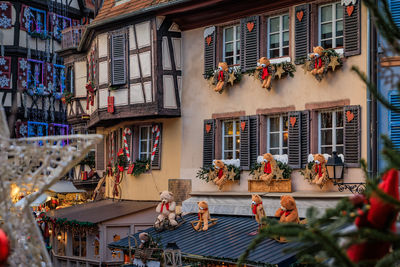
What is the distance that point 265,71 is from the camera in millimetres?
15422

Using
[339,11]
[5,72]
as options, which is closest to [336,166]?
[339,11]

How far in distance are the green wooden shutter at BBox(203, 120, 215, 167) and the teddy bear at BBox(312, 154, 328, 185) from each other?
3.60m

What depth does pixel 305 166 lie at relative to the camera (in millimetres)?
14648

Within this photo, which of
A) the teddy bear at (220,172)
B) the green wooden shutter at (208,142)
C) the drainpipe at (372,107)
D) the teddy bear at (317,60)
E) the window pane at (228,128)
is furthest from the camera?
the green wooden shutter at (208,142)

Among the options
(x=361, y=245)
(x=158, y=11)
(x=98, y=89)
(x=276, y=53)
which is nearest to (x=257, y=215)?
(x=276, y=53)

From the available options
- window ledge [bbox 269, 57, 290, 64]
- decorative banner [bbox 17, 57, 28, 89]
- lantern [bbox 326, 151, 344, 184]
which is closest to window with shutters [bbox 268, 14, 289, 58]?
window ledge [bbox 269, 57, 290, 64]

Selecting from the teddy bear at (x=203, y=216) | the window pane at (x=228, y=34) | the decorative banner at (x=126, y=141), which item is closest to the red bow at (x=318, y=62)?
the window pane at (x=228, y=34)

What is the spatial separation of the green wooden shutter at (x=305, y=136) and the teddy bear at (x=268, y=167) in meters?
0.66

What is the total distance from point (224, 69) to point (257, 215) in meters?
4.24

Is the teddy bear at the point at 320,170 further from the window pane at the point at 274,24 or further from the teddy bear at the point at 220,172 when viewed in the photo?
the window pane at the point at 274,24

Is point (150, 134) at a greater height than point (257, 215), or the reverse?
point (150, 134)

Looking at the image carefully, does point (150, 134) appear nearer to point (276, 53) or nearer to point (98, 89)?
point (98, 89)

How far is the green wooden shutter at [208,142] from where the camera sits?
17.0 metres

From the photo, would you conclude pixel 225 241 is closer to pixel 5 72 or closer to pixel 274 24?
pixel 274 24
